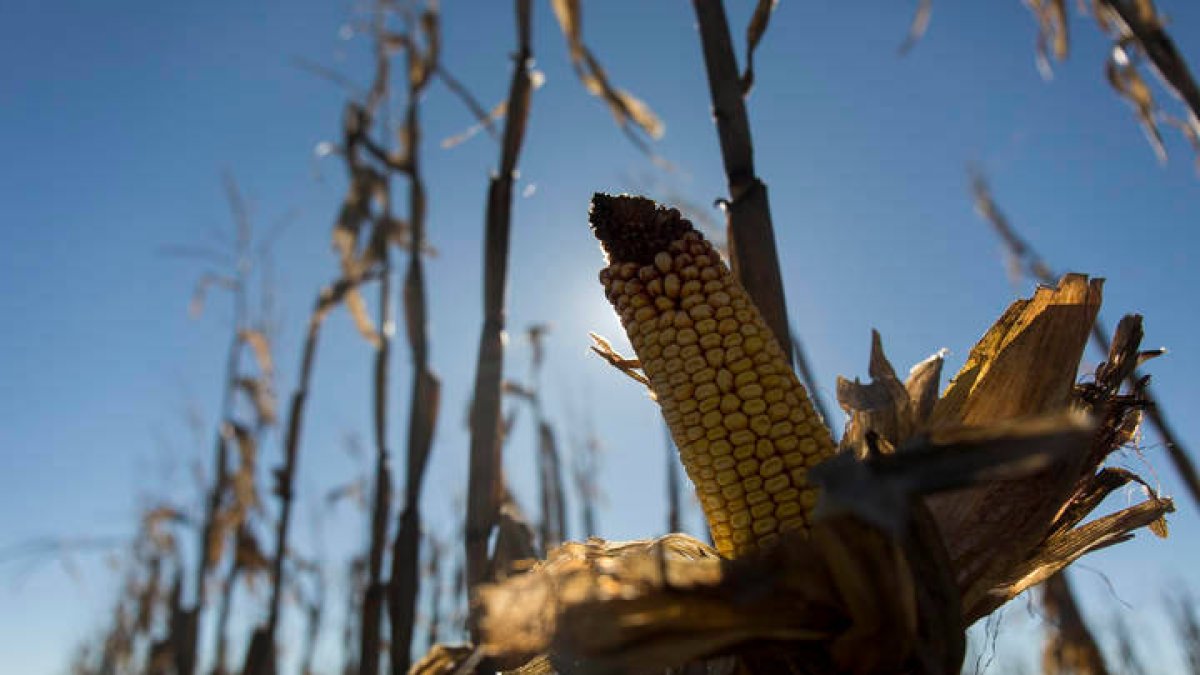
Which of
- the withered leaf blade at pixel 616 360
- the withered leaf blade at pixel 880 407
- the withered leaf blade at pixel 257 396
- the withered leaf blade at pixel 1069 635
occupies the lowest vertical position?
the withered leaf blade at pixel 1069 635

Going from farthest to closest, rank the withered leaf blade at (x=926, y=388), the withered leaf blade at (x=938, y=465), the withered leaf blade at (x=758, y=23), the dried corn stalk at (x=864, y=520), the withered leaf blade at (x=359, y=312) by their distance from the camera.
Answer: the withered leaf blade at (x=359, y=312) → the withered leaf blade at (x=758, y=23) → the withered leaf blade at (x=926, y=388) → the dried corn stalk at (x=864, y=520) → the withered leaf blade at (x=938, y=465)

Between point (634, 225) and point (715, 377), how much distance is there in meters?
0.31

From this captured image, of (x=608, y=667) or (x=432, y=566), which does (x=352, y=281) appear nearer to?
(x=608, y=667)

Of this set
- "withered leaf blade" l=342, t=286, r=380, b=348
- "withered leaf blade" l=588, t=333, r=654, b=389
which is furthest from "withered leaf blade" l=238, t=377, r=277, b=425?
"withered leaf blade" l=588, t=333, r=654, b=389

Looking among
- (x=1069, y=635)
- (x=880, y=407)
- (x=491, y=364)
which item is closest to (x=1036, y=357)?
(x=880, y=407)

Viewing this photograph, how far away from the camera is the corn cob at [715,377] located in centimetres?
131

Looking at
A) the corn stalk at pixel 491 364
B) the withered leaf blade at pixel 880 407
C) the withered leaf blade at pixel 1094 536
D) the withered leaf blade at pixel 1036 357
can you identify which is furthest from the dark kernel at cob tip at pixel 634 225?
the corn stalk at pixel 491 364

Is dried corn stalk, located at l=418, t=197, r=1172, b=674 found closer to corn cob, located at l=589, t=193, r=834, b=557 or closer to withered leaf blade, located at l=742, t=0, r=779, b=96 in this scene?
corn cob, located at l=589, t=193, r=834, b=557

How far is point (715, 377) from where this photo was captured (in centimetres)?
135

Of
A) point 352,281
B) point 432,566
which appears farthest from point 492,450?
point 432,566

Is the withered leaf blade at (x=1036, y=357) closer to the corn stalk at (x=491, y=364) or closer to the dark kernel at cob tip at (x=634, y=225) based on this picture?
the dark kernel at cob tip at (x=634, y=225)

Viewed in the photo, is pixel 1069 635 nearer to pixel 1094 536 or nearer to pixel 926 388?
pixel 1094 536

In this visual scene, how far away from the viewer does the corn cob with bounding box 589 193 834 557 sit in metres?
1.31

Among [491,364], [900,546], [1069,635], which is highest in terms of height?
[491,364]
